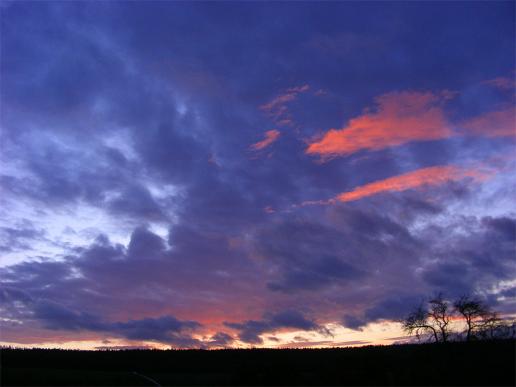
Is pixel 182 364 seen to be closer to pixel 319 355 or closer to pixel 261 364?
pixel 319 355

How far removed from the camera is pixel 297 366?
175 ft

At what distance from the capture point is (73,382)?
194 feet

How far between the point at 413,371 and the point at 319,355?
43.1 metres

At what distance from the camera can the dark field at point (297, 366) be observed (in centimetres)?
4516

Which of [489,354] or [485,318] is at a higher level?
[485,318]

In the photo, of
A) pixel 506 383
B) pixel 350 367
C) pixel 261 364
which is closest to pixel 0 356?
pixel 261 364

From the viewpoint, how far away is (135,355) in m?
98.9

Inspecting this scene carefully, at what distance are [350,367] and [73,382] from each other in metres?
33.6

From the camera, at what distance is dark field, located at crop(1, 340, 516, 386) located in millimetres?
45156

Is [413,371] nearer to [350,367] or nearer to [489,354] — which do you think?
[350,367]

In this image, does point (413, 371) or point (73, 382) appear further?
point (73, 382)

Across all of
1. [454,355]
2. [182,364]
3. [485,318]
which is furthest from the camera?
[182,364]

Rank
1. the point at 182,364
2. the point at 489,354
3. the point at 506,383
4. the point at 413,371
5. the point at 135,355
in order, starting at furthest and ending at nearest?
the point at 135,355, the point at 182,364, the point at 489,354, the point at 506,383, the point at 413,371

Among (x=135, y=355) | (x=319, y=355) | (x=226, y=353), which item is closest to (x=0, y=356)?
(x=135, y=355)
